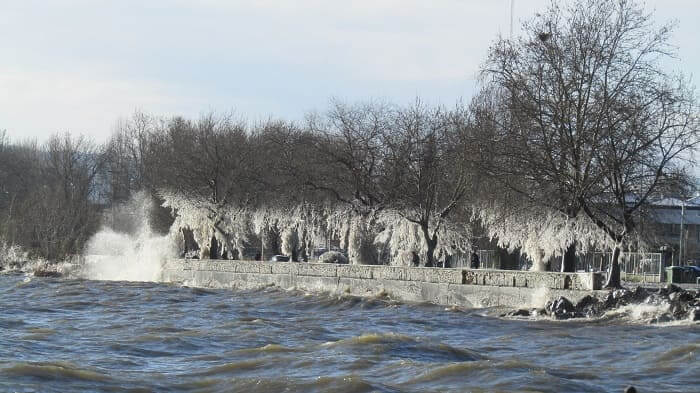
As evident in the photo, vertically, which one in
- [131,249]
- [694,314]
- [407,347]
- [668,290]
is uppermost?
[131,249]

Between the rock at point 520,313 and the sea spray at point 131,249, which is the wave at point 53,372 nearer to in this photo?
the rock at point 520,313

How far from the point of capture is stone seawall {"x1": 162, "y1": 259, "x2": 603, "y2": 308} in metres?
31.5

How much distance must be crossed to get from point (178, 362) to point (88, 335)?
5374 millimetres

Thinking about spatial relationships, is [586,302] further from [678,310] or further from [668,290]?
[678,310]

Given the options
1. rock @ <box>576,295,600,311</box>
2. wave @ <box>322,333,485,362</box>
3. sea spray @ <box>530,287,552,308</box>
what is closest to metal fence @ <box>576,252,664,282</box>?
sea spray @ <box>530,287,552,308</box>

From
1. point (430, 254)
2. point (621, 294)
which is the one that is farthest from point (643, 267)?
point (621, 294)

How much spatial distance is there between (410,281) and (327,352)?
18.9m

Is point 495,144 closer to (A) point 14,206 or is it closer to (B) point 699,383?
(B) point 699,383

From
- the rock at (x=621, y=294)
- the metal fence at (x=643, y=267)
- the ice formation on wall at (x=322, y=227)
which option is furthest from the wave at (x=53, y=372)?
the metal fence at (x=643, y=267)

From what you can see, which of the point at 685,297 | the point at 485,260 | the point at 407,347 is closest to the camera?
the point at 407,347

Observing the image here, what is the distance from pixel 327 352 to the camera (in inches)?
789

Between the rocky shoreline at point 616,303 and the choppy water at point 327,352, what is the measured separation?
4.13 feet

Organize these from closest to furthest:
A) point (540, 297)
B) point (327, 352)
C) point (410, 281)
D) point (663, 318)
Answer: point (327, 352), point (663, 318), point (540, 297), point (410, 281)

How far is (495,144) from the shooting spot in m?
36.9
